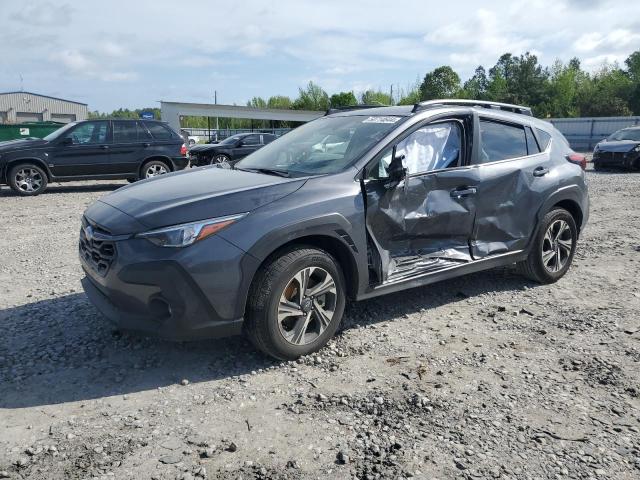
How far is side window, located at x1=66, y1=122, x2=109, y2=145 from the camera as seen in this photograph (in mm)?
12898

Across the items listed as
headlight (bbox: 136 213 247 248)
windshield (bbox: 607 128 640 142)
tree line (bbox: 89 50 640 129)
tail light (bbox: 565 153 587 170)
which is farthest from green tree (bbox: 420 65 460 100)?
headlight (bbox: 136 213 247 248)

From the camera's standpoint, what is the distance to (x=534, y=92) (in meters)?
77.4

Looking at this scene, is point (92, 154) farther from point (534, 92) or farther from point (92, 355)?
point (534, 92)

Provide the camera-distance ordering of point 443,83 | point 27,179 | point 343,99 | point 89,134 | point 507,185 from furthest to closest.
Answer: point 443,83 → point 343,99 → point 89,134 → point 27,179 → point 507,185

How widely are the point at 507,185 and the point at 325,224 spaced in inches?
82.9

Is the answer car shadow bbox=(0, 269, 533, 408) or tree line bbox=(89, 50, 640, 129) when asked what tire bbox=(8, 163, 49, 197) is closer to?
car shadow bbox=(0, 269, 533, 408)

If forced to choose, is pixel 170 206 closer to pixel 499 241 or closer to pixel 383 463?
pixel 383 463

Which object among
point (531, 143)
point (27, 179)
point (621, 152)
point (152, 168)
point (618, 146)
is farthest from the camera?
point (618, 146)

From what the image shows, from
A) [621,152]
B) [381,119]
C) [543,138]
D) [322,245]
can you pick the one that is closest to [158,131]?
[381,119]

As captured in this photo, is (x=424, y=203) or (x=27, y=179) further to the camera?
(x=27, y=179)

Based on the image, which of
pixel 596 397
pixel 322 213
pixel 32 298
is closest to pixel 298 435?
pixel 322 213

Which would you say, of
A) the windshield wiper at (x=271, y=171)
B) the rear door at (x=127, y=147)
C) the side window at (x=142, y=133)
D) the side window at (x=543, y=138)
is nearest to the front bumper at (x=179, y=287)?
the windshield wiper at (x=271, y=171)

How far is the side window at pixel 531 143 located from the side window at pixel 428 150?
1.03m

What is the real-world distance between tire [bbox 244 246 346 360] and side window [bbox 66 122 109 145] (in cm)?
1096
